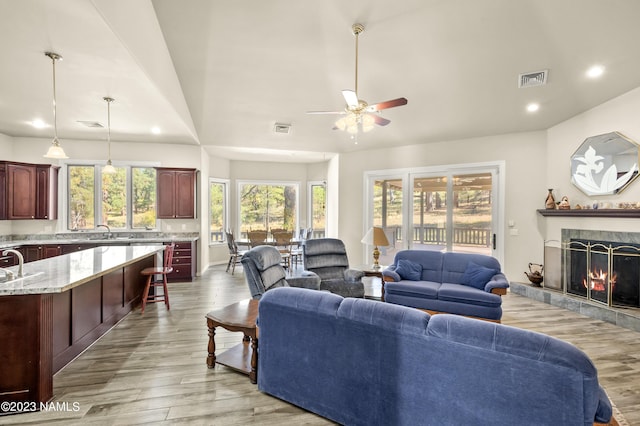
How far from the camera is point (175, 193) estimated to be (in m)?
6.74

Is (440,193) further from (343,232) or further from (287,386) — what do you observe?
(287,386)

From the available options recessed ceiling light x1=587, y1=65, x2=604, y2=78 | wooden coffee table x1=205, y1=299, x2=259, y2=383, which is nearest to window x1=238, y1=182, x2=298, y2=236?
wooden coffee table x1=205, y1=299, x2=259, y2=383

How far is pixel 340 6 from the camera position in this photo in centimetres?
355

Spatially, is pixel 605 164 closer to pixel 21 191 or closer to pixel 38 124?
pixel 38 124

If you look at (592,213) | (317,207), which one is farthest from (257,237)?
(592,213)

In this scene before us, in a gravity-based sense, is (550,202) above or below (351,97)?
below

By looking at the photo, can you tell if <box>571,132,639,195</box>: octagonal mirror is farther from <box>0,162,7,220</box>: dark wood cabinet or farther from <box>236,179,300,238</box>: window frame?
<box>0,162,7,220</box>: dark wood cabinet

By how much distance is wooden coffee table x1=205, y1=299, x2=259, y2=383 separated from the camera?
269cm

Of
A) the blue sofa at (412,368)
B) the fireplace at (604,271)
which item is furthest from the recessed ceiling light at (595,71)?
the blue sofa at (412,368)

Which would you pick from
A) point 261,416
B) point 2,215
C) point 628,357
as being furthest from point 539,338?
point 2,215

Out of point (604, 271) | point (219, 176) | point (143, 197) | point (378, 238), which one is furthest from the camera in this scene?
point (219, 176)

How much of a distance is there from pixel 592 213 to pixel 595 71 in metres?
1.98

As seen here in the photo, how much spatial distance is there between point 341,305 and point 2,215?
6.87m

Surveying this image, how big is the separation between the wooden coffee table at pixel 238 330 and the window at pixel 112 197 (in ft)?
15.9
